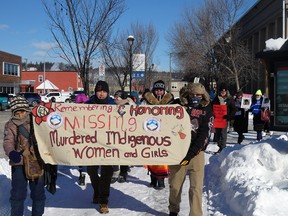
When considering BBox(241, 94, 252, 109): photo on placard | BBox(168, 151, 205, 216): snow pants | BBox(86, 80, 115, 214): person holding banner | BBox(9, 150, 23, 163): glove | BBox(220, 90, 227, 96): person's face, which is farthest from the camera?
BBox(241, 94, 252, 109): photo on placard

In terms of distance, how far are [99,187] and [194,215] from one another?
1544mm

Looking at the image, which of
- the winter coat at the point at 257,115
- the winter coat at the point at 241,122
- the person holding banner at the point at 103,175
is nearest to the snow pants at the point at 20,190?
the person holding banner at the point at 103,175

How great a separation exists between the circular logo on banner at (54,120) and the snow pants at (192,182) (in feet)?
5.11

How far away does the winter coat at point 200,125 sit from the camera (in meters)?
4.62

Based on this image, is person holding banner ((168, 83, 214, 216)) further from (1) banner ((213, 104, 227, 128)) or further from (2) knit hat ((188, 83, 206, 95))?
(1) banner ((213, 104, 227, 128))

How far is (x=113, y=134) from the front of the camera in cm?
496

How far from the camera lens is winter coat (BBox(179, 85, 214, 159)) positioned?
15.2 feet

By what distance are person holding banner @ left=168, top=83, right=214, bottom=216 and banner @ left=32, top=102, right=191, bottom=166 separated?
0.20m

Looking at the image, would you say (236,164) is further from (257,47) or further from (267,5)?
(257,47)

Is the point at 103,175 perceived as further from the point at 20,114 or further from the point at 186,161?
the point at 20,114

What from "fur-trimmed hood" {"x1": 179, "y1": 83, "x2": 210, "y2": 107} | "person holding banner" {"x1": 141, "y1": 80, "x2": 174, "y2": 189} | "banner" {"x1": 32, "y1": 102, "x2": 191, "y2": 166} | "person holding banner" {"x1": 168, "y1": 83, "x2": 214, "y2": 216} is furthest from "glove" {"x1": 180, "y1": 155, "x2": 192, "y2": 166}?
"person holding banner" {"x1": 141, "y1": 80, "x2": 174, "y2": 189}

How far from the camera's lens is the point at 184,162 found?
4605 millimetres

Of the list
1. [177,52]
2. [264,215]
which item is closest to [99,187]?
[264,215]

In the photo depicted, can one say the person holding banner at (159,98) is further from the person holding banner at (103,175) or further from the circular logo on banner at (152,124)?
the circular logo on banner at (152,124)
